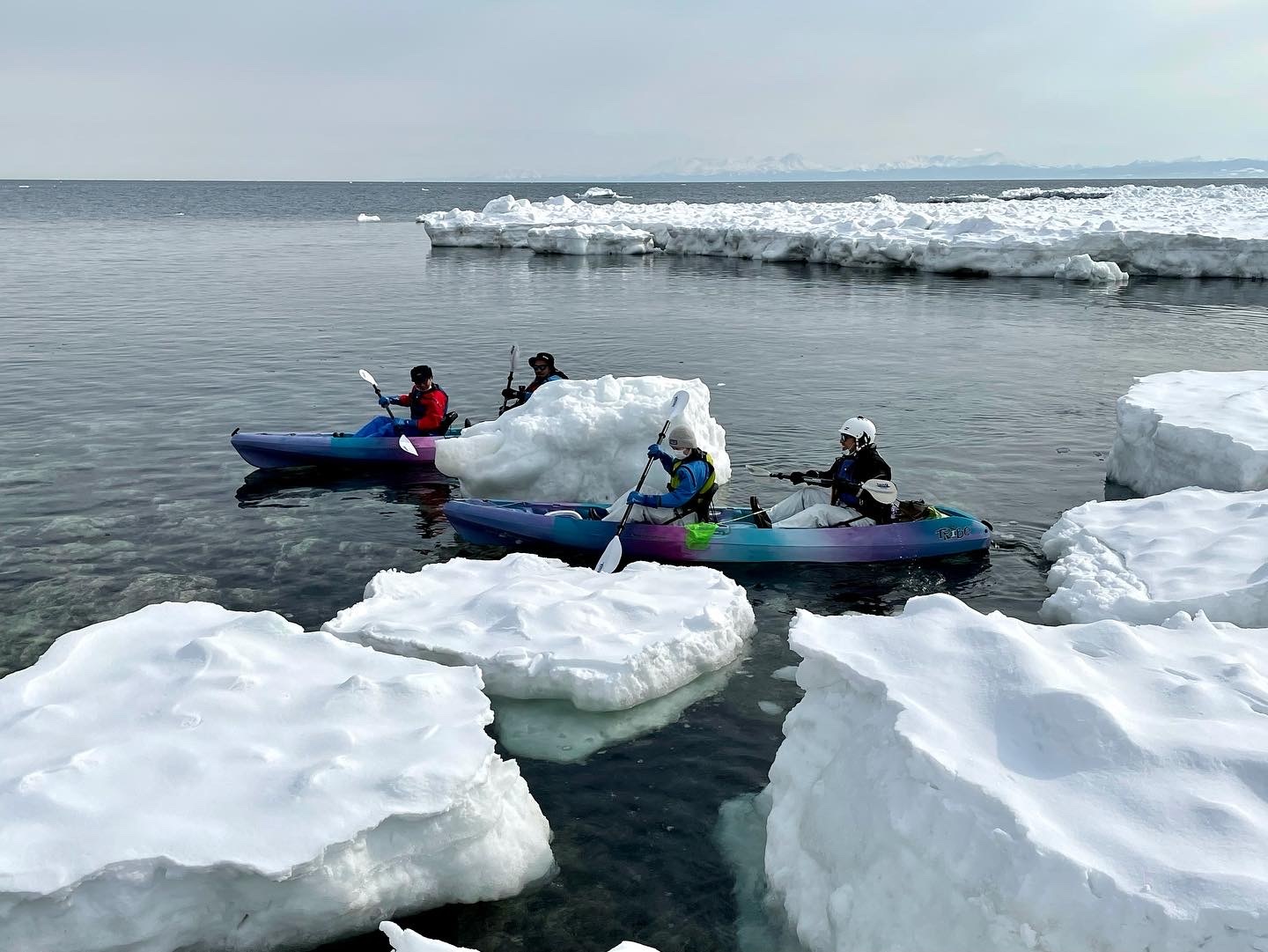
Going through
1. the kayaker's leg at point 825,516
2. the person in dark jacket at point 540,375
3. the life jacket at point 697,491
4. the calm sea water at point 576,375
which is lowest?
the calm sea water at point 576,375

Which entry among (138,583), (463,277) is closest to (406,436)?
(138,583)

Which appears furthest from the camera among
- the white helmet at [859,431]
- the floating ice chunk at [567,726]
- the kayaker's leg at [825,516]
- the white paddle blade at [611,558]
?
the kayaker's leg at [825,516]

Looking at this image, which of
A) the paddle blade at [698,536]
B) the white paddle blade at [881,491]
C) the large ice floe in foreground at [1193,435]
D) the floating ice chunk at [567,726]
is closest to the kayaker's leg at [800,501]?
the white paddle blade at [881,491]

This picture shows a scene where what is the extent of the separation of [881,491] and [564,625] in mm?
4393

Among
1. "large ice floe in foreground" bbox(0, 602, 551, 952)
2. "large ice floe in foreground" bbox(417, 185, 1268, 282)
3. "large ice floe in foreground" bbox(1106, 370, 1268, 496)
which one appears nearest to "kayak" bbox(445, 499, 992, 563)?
"large ice floe in foreground" bbox(1106, 370, 1268, 496)

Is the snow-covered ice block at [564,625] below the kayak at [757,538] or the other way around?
the other way around

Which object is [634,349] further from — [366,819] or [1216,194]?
[1216,194]

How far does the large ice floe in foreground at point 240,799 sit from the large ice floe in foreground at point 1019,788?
1.97 metres

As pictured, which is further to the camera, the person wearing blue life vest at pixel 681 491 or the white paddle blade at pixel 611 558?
the person wearing blue life vest at pixel 681 491

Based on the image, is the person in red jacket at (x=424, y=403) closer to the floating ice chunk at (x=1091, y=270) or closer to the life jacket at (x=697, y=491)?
the life jacket at (x=697, y=491)

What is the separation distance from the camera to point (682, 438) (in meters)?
11.3

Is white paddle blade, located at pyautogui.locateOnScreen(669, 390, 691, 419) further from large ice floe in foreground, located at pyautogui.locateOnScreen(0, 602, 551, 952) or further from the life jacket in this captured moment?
large ice floe in foreground, located at pyautogui.locateOnScreen(0, 602, 551, 952)

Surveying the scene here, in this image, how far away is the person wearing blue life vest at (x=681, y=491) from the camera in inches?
448

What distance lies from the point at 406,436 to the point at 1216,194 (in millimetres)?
73078
